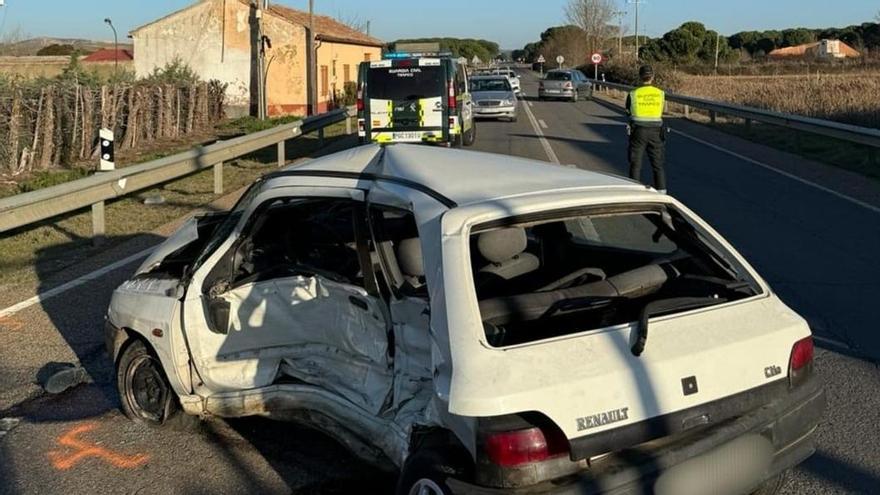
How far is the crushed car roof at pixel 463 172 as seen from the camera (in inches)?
143

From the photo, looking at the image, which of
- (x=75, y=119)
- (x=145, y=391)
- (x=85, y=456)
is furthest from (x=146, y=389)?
(x=75, y=119)

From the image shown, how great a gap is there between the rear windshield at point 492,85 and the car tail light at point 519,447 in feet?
93.3

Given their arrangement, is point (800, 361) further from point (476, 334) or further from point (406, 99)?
point (406, 99)

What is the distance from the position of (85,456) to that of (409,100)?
44.9 ft

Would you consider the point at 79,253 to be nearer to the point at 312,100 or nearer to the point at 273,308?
the point at 273,308

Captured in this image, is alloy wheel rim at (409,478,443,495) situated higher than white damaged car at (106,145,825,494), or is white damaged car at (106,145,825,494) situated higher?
white damaged car at (106,145,825,494)

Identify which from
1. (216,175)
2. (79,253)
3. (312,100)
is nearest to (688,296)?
(79,253)

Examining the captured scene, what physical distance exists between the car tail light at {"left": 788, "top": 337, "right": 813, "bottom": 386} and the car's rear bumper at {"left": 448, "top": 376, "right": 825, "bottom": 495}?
0.04 metres

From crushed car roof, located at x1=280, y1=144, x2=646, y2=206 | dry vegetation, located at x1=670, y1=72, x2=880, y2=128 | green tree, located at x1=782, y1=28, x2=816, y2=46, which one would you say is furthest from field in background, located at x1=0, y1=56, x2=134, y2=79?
green tree, located at x1=782, y1=28, x2=816, y2=46

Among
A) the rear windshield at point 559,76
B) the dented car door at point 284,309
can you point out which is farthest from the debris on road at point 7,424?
the rear windshield at point 559,76

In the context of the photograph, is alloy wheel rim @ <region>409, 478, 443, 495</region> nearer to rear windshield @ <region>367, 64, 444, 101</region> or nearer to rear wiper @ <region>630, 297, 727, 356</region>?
rear wiper @ <region>630, 297, 727, 356</region>

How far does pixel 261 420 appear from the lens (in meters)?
4.96

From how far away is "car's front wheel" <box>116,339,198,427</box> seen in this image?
489 centimetres

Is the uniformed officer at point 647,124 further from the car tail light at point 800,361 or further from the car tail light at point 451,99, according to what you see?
the car tail light at point 800,361
